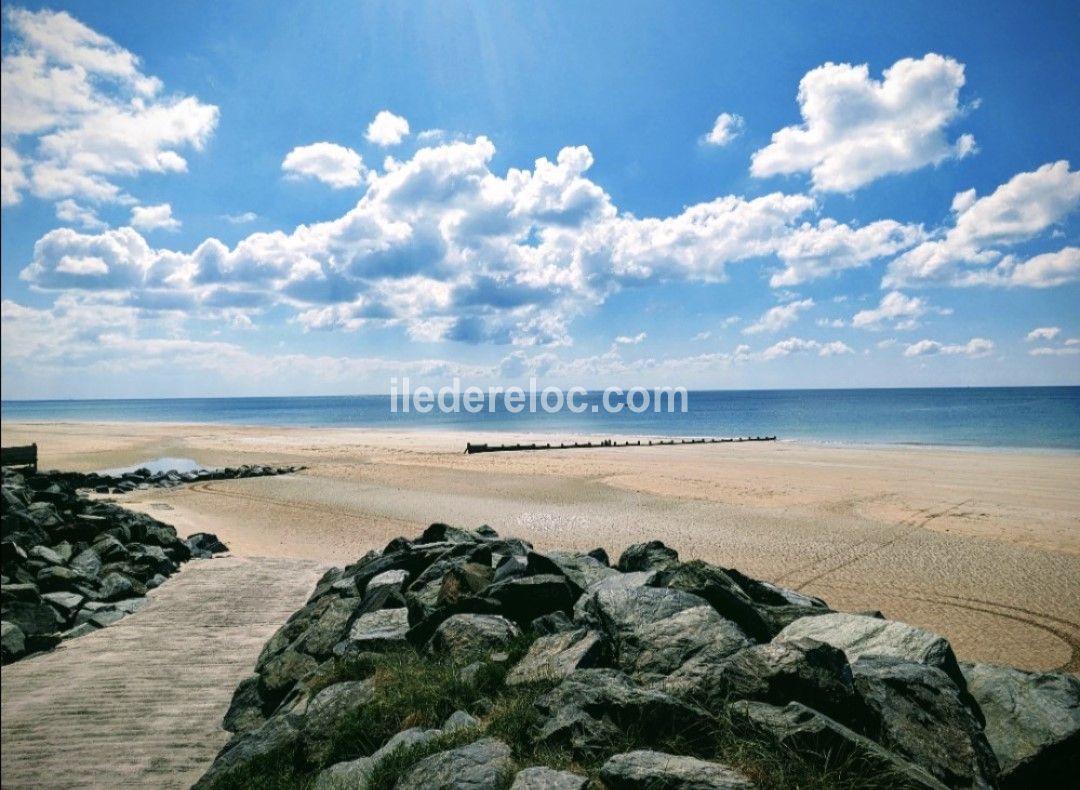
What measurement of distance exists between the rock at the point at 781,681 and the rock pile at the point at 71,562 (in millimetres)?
10318

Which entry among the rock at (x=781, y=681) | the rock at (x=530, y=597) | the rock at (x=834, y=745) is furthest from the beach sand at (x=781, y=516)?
the rock at (x=834, y=745)

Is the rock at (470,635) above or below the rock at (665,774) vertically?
below

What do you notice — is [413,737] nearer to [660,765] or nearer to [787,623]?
[660,765]

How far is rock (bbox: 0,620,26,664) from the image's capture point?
9719mm

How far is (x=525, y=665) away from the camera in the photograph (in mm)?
6801

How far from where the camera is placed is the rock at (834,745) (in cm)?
478

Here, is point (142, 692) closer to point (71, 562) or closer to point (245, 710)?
point (245, 710)

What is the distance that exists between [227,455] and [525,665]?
5154 centimetres

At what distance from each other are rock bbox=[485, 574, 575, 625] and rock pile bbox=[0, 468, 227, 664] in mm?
7662

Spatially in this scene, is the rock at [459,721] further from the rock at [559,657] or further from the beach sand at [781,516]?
the beach sand at [781,516]

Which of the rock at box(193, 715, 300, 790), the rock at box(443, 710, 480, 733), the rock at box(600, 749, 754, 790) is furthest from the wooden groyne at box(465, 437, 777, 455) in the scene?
the rock at box(600, 749, 754, 790)

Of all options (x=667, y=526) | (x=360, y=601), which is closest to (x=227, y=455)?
(x=667, y=526)

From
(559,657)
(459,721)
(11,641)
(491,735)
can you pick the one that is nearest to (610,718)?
(491,735)

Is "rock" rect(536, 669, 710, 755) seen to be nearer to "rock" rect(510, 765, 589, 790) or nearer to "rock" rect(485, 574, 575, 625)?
"rock" rect(510, 765, 589, 790)
